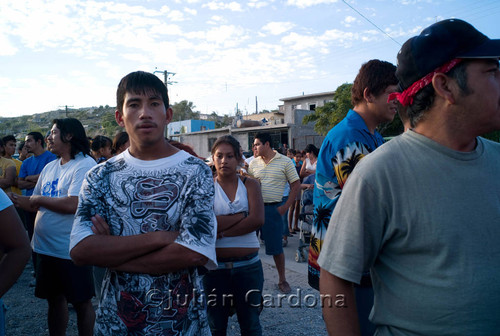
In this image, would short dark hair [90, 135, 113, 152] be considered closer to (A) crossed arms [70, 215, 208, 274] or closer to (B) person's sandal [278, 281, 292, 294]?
(B) person's sandal [278, 281, 292, 294]

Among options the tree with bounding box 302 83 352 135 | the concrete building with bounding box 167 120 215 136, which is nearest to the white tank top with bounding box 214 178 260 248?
the tree with bounding box 302 83 352 135

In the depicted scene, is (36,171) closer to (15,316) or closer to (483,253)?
(15,316)

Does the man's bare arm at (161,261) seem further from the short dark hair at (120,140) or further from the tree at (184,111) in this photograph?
the tree at (184,111)

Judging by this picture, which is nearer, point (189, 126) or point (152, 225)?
point (152, 225)

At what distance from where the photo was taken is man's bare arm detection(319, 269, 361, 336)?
1322 mm

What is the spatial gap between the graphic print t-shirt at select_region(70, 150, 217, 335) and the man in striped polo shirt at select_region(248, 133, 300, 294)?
10.6ft

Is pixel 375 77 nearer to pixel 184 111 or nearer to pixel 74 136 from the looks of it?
pixel 74 136

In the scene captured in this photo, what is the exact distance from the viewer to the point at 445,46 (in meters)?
1.33

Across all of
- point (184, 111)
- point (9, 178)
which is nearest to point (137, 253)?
point (9, 178)

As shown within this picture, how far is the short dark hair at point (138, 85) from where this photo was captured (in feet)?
6.37

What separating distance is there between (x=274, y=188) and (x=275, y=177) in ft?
0.63

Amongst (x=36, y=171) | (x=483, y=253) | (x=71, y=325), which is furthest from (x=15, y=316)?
(x=483, y=253)

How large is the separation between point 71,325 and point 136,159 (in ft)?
10.6

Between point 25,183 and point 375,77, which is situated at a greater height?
point 375,77
